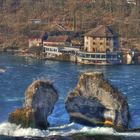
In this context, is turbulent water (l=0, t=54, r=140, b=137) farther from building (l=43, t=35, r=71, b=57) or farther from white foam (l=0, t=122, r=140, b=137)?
building (l=43, t=35, r=71, b=57)

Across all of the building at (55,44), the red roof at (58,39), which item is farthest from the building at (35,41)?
the red roof at (58,39)

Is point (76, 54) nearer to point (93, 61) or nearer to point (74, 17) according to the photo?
point (93, 61)

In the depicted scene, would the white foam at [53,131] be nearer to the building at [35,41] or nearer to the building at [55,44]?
the building at [55,44]

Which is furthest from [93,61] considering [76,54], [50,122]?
[50,122]

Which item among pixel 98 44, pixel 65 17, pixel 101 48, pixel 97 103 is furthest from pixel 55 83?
pixel 65 17

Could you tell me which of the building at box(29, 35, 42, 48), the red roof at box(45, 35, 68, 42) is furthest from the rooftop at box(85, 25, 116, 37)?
the building at box(29, 35, 42, 48)
